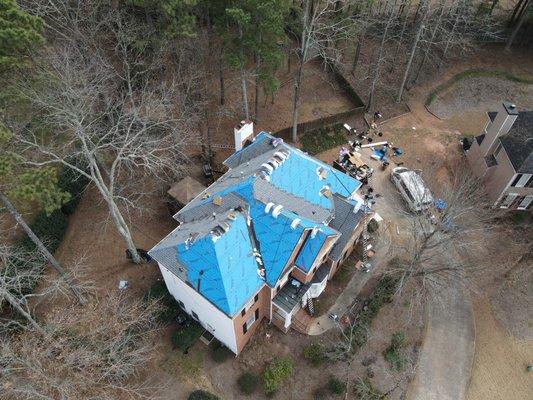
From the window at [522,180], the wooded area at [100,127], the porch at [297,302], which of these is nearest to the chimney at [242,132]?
the wooded area at [100,127]

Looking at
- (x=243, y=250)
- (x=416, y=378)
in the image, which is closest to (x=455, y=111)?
(x=416, y=378)

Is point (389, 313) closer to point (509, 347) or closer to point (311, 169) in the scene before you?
point (509, 347)

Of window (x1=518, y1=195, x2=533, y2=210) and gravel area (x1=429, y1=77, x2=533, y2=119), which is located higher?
gravel area (x1=429, y1=77, x2=533, y2=119)

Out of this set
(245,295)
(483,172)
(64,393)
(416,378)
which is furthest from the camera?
(483,172)

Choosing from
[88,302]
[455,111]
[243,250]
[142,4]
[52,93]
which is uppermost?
[142,4]

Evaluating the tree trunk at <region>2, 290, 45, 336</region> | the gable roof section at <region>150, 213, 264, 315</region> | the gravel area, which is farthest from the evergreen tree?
the gravel area

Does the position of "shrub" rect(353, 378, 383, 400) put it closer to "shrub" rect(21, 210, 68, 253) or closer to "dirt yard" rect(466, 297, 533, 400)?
"dirt yard" rect(466, 297, 533, 400)
